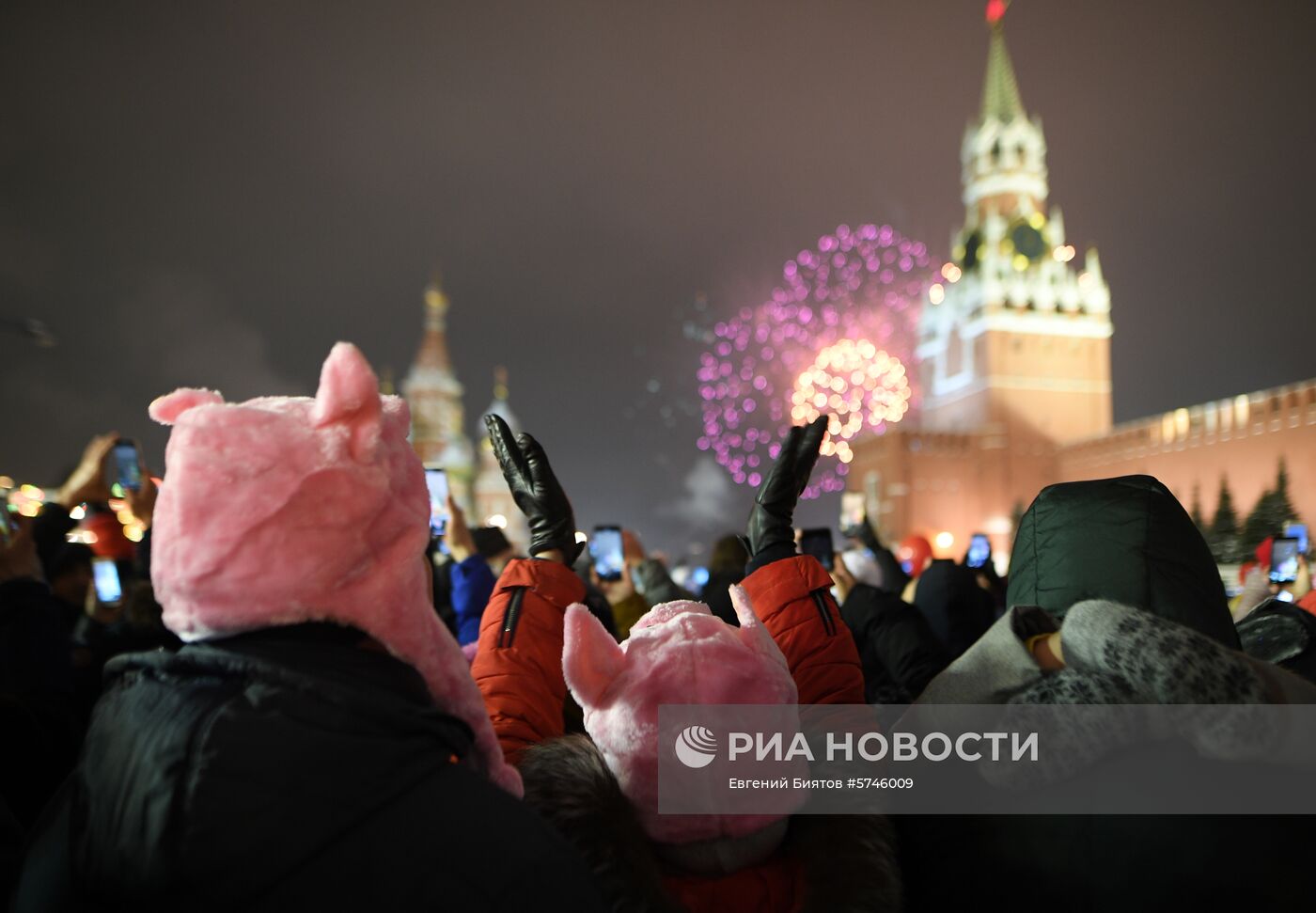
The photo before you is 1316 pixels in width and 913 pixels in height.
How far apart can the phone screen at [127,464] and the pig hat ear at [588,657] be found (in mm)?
3087

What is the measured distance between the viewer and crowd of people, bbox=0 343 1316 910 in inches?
31.2

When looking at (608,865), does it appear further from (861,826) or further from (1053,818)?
(1053,818)

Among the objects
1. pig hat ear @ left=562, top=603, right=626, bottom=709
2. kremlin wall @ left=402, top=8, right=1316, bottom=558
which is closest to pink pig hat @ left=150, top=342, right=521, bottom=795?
pig hat ear @ left=562, top=603, right=626, bottom=709

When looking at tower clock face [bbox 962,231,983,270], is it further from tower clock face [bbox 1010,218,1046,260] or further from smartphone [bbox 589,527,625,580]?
smartphone [bbox 589,527,625,580]

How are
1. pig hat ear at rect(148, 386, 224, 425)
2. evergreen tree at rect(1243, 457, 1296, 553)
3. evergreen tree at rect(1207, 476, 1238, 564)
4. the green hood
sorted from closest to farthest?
pig hat ear at rect(148, 386, 224, 425)
the green hood
evergreen tree at rect(1243, 457, 1296, 553)
evergreen tree at rect(1207, 476, 1238, 564)

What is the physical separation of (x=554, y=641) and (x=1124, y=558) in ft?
3.12

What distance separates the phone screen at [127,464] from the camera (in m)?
3.57

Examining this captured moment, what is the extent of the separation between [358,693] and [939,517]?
40836 millimetres

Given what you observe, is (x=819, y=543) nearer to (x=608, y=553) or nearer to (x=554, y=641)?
(x=608, y=553)

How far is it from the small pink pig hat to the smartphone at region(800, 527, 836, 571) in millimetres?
2453

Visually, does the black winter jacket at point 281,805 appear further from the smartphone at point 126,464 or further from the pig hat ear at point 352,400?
the smartphone at point 126,464

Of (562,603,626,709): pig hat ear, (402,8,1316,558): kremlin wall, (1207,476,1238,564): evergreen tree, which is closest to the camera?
(562,603,626,709): pig hat ear

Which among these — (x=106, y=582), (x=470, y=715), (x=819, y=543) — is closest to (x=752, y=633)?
(x=470, y=715)

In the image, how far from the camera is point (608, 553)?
375 centimetres
